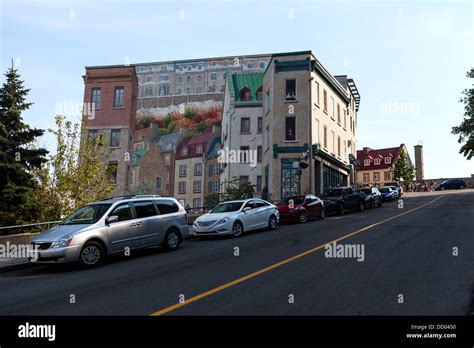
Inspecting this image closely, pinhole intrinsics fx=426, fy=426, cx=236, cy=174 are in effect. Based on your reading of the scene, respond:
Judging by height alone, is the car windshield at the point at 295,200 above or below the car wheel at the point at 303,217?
above

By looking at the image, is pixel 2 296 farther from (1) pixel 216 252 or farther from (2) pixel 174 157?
(2) pixel 174 157

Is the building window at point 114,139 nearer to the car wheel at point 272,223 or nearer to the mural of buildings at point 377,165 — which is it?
the car wheel at point 272,223

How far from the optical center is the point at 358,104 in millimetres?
54844

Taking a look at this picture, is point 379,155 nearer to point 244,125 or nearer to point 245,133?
point 244,125

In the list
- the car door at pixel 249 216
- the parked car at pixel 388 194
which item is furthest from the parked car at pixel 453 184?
the car door at pixel 249 216

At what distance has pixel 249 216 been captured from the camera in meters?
17.2

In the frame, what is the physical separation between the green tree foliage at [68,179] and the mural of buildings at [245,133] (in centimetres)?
2319

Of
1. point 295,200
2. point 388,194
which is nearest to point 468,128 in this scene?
point 388,194

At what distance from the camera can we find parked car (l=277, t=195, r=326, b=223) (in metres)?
21.4

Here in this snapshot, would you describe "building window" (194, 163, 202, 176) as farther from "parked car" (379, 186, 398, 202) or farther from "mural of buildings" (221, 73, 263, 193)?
"parked car" (379, 186, 398, 202)

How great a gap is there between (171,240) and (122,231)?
1998 millimetres

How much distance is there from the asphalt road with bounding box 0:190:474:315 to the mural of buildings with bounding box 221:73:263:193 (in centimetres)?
2975

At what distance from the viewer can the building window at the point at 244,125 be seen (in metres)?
44.2
